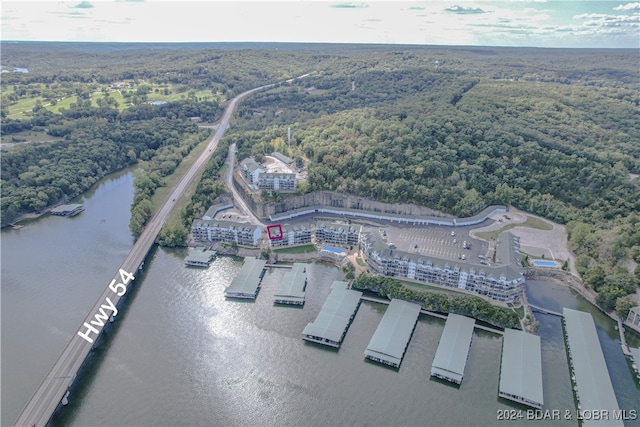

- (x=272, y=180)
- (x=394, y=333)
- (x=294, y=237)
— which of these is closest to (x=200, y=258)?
(x=294, y=237)

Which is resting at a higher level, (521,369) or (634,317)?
(634,317)

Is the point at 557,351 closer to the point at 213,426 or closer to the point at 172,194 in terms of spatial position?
the point at 213,426

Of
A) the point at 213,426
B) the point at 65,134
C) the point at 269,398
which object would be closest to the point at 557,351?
the point at 269,398

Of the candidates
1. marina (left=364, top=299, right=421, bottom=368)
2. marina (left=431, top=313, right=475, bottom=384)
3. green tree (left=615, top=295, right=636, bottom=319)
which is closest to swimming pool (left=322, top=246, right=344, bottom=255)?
marina (left=364, top=299, right=421, bottom=368)

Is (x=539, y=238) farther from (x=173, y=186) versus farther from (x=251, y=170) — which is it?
(x=173, y=186)

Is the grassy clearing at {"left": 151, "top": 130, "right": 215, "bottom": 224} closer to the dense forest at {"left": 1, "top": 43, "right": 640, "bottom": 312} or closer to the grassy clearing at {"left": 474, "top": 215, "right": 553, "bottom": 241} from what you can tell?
the dense forest at {"left": 1, "top": 43, "right": 640, "bottom": 312}
